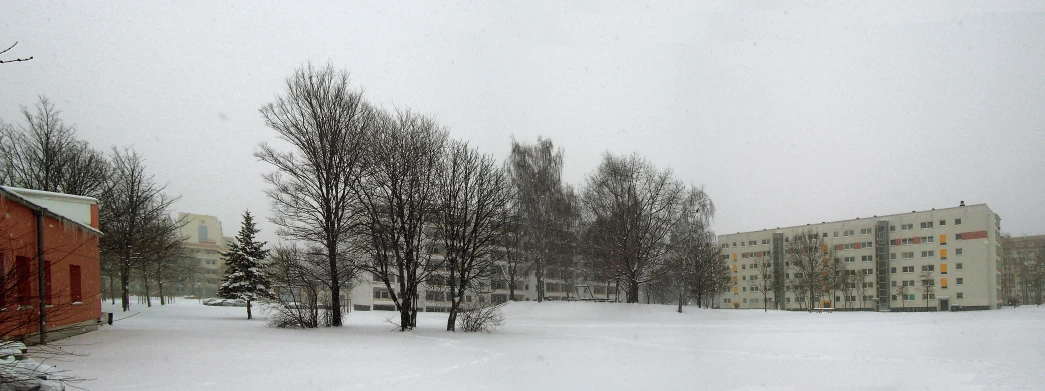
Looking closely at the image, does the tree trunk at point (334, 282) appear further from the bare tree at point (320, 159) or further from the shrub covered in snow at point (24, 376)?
the shrub covered in snow at point (24, 376)

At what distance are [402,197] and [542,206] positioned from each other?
21109 mm

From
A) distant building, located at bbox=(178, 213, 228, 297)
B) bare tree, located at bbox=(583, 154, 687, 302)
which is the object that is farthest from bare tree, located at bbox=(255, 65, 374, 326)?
distant building, located at bbox=(178, 213, 228, 297)

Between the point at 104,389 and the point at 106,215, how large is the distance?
26908mm

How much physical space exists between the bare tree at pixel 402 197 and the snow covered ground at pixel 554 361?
3147 mm

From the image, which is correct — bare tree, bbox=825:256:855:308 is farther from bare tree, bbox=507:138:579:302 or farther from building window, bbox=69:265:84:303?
building window, bbox=69:265:84:303

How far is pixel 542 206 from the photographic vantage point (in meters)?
45.5

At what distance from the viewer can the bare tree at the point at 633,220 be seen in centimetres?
4212

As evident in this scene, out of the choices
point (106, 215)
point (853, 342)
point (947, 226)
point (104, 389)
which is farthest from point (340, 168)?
point (947, 226)

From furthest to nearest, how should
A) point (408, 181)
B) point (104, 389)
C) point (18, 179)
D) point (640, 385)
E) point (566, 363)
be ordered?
point (18, 179)
point (408, 181)
point (566, 363)
point (640, 385)
point (104, 389)

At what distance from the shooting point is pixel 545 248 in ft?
150

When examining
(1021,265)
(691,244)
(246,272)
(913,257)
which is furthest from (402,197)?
(1021,265)

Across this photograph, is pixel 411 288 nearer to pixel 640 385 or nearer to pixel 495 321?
pixel 495 321

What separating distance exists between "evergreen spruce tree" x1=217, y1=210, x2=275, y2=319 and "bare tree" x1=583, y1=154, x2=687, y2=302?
20.9m

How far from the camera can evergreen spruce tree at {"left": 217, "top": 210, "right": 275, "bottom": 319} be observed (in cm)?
3534
